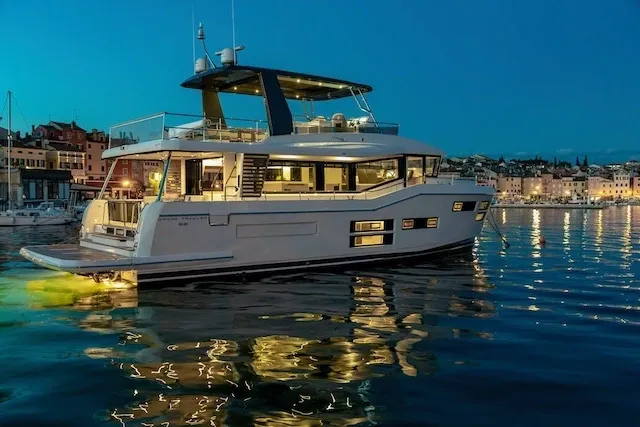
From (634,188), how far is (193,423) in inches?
8529

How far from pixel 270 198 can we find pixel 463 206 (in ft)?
22.7

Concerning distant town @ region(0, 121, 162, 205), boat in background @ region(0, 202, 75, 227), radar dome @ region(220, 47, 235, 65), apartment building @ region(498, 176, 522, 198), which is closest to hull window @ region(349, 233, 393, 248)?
radar dome @ region(220, 47, 235, 65)

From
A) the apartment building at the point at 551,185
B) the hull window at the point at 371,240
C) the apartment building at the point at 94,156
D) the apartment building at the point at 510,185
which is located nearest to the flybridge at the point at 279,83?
the hull window at the point at 371,240

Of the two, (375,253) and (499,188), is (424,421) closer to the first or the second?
(375,253)

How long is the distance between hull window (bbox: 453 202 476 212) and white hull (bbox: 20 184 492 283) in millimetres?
218

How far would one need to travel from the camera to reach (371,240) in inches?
645

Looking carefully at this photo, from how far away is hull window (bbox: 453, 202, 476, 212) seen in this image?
714 inches

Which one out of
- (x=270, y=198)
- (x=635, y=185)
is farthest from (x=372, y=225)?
(x=635, y=185)

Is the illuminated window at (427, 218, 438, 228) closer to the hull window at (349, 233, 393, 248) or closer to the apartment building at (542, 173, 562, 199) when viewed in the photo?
the hull window at (349, 233, 393, 248)

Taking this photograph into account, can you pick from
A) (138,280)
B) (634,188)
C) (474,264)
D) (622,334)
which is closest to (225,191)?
(138,280)

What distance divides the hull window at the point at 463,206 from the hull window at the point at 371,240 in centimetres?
287

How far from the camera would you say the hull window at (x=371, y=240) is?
16.0 metres

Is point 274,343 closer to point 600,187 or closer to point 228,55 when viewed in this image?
point 228,55

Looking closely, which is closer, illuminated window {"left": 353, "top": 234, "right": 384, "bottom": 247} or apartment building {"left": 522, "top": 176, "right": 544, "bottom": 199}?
illuminated window {"left": 353, "top": 234, "right": 384, "bottom": 247}
